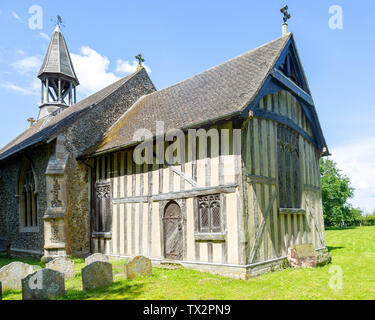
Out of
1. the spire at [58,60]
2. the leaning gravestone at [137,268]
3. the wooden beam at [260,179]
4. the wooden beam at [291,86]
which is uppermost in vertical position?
the spire at [58,60]

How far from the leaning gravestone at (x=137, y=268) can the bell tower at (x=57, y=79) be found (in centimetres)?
1599

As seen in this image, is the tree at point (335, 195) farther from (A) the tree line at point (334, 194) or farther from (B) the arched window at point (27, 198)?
(B) the arched window at point (27, 198)

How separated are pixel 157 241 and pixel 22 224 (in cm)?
867

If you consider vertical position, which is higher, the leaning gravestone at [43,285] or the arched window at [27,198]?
the arched window at [27,198]

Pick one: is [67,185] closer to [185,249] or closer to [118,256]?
[118,256]

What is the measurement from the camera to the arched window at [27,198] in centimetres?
1495

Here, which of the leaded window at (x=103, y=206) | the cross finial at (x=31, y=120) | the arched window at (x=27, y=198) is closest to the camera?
the leaded window at (x=103, y=206)

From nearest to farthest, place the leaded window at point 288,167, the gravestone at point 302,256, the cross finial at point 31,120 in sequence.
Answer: the gravestone at point 302,256, the leaded window at point 288,167, the cross finial at point 31,120

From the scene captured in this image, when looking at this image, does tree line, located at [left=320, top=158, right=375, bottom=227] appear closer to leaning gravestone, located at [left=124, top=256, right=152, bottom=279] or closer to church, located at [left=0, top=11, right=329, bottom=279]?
church, located at [left=0, top=11, right=329, bottom=279]

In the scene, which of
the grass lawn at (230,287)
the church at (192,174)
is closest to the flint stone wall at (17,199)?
the church at (192,174)

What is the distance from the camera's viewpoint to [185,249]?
952 centimetres

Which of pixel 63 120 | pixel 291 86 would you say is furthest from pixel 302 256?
pixel 63 120

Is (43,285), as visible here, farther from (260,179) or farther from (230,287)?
(260,179)

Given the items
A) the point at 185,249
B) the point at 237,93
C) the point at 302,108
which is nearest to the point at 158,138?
the point at 237,93
